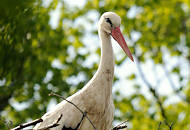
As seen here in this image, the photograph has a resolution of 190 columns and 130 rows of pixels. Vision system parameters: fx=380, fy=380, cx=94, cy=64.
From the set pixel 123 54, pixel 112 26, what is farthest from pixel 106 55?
pixel 123 54

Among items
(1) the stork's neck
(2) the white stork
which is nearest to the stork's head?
(1) the stork's neck

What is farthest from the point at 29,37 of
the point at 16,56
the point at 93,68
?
the point at 93,68

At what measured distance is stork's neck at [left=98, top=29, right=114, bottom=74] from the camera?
4.18m

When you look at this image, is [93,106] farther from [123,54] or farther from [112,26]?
[123,54]

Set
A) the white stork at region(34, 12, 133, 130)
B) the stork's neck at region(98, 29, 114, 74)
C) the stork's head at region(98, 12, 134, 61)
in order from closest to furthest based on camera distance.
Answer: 1. the white stork at region(34, 12, 133, 130)
2. the stork's neck at region(98, 29, 114, 74)
3. the stork's head at region(98, 12, 134, 61)

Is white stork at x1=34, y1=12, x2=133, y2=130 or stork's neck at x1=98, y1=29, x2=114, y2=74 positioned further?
stork's neck at x1=98, y1=29, x2=114, y2=74

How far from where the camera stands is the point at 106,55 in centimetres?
424

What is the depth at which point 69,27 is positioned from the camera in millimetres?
15570

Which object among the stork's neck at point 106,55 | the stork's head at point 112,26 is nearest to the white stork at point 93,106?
the stork's neck at point 106,55

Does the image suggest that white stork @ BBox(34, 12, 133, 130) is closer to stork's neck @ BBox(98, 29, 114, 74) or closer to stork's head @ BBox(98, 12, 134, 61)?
stork's neck @ BBox(98, 29, 114, 74)

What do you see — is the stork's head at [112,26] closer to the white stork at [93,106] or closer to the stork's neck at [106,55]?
the stork's neck at [106,55]

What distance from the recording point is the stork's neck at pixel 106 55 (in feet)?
13.7

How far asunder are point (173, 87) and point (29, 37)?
7.70 metres

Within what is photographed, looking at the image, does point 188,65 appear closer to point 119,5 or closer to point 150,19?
point 150,19
